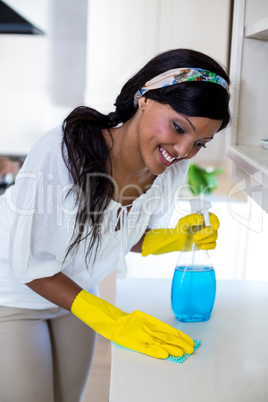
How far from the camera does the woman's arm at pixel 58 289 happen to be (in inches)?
43.2

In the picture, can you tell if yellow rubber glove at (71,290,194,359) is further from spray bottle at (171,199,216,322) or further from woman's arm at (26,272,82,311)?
spray bottle at (171,199,216,322)

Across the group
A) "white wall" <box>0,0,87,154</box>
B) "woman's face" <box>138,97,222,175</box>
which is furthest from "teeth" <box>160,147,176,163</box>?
"white wall" <box>0,0,87,154</box>

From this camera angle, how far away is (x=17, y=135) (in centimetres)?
377

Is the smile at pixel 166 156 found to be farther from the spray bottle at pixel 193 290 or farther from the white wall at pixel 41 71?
the white wall at pixel 41 71

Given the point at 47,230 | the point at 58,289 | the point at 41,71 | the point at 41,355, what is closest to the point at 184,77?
the point at 47,230

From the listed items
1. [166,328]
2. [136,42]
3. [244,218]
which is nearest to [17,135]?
[136,42]

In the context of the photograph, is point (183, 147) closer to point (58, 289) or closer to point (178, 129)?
point (178, 129)

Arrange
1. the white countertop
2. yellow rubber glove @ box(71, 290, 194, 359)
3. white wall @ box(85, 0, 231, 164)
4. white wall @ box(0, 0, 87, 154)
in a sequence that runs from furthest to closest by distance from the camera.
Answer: white wall @ box(0, 0, 87, 154) < white wall @ box(85, 0, 231, 164) < yellow rubber glove @ box(71, 290, 194, 359) < the white countertop

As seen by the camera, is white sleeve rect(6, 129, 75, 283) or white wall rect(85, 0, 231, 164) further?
white wall rect(85, 0, 231, 164)

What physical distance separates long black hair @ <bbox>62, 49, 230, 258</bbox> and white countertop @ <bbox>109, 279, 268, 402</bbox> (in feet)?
0.84

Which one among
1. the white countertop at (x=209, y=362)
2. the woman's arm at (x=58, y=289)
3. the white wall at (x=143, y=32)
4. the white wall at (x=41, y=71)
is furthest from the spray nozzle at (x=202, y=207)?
the white wall at (x=41, y=71)

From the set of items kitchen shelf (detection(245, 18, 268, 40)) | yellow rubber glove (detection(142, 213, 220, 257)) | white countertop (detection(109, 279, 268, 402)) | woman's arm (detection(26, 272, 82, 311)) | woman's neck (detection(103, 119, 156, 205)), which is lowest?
white countertop (detection(109, 279, 268, 402))

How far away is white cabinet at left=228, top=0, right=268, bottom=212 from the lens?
1.28 metres

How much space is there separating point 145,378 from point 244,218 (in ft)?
5.84
